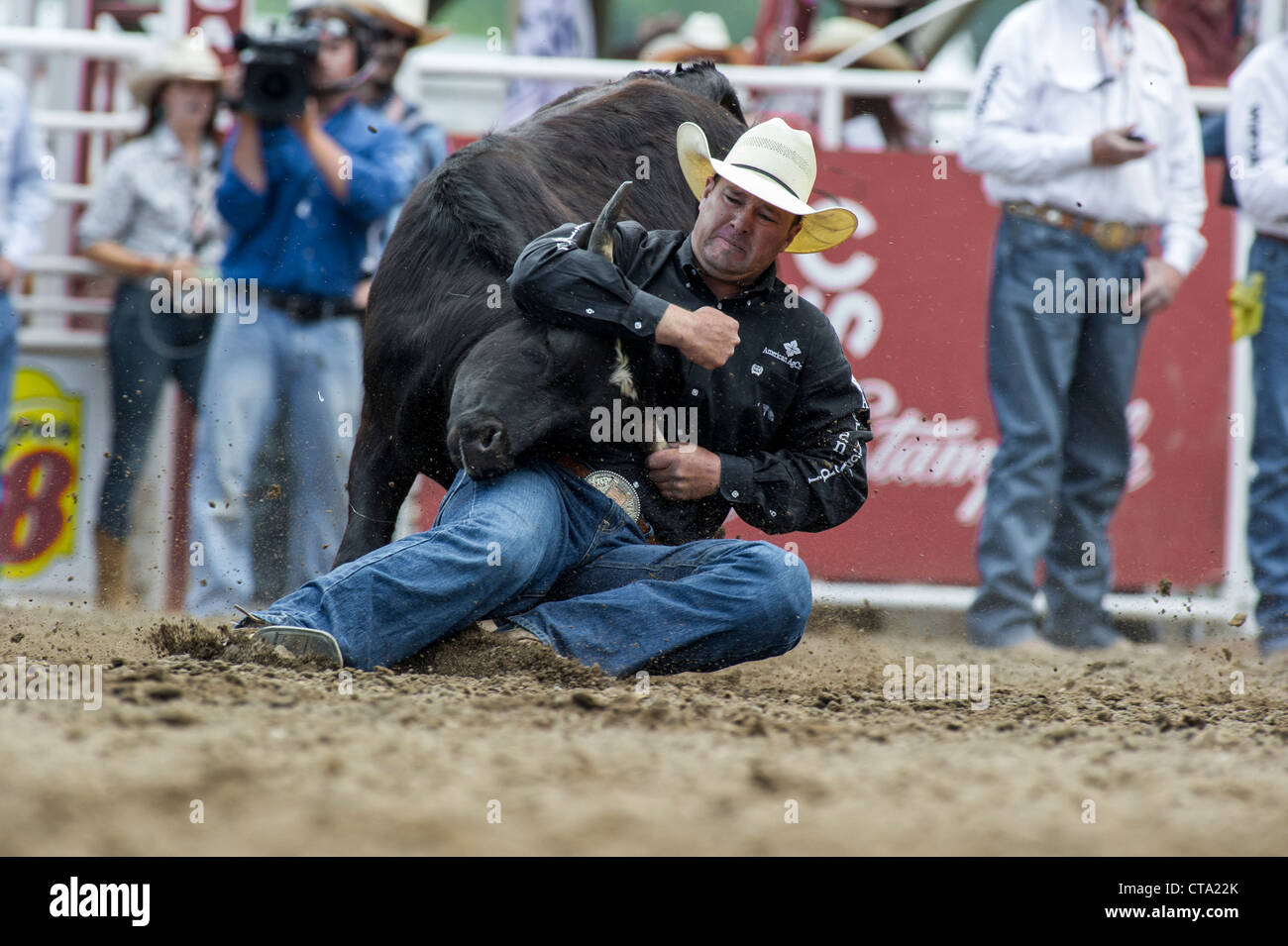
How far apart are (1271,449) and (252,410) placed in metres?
3.77

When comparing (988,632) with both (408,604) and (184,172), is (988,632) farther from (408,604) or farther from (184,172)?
(184,172)

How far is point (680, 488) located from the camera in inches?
149

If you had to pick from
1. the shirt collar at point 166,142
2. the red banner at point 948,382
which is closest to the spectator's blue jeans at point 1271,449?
the red banner at point 948,382

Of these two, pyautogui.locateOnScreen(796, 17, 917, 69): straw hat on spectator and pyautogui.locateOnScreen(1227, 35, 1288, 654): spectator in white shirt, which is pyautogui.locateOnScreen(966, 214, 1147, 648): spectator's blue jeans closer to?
pyautogui.locateOnScreen(1227, 35, 1288, 654): spectator in white shirt

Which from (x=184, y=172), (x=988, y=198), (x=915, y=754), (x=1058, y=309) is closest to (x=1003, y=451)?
(x=1058, y=309)

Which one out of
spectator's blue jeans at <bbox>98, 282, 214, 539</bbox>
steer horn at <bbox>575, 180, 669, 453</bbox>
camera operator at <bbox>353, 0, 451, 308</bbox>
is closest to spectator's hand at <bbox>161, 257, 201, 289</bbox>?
spectator's blue jeans at <bbox>98, 282, 214, 539</bbox>

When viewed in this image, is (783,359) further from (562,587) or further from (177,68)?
(177,68)

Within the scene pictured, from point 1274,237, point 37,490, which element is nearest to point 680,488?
point 1274,237

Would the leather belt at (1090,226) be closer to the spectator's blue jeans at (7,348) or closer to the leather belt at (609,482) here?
the leather belt at (609,482)

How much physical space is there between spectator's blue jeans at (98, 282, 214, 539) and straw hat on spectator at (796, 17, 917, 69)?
10.6ft

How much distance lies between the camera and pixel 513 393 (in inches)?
147

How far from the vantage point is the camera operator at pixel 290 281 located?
18.1 ft

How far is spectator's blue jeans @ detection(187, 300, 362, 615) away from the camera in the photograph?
5.57 m
